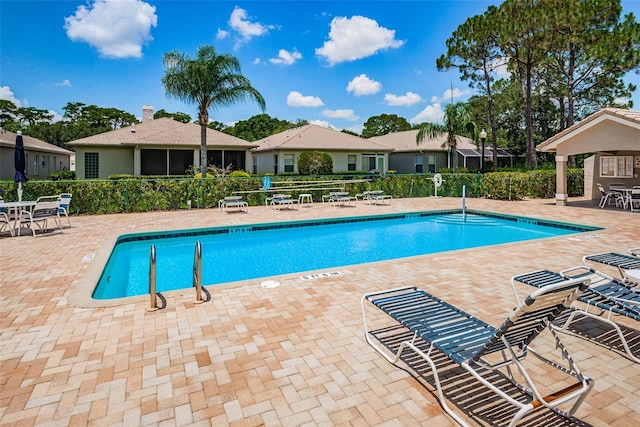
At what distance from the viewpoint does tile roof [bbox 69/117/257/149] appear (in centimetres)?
2341

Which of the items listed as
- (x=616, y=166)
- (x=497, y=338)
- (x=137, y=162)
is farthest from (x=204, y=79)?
(x=616, y=166)

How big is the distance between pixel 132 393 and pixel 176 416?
53 cm

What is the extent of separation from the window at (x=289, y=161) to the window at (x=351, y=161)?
4486mm

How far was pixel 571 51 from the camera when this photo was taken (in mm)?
26016

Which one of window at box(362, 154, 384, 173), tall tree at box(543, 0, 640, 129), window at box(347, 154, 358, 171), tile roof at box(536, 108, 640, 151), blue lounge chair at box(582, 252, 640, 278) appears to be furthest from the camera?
window at box(362, 154, 384, 173)

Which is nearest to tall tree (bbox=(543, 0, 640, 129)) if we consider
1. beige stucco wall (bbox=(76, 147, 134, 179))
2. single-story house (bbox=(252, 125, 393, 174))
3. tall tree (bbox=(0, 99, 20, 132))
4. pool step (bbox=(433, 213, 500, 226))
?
single-story house (bbox=(252, 125, 393, 174))

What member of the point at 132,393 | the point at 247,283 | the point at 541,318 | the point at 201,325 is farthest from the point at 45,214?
the point at 541,318

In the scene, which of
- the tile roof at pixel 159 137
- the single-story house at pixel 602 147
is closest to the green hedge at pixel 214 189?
the single-story house at pixel 602 147

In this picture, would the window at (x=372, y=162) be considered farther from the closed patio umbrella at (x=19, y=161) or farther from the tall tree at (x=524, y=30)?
the closed patio umbrella at (x=19, y=161)

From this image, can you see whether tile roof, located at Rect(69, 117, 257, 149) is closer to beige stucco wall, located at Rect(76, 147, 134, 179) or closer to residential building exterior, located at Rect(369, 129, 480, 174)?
beige stucco wall, located at Rect(76, 147, 134, 179)

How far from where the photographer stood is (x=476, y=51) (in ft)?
86.7

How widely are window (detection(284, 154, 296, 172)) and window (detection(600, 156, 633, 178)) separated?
699 inches

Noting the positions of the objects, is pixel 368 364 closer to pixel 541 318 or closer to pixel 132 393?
pixel 541 318

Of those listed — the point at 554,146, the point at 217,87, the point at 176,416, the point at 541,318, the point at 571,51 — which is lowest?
the point at 176,416
